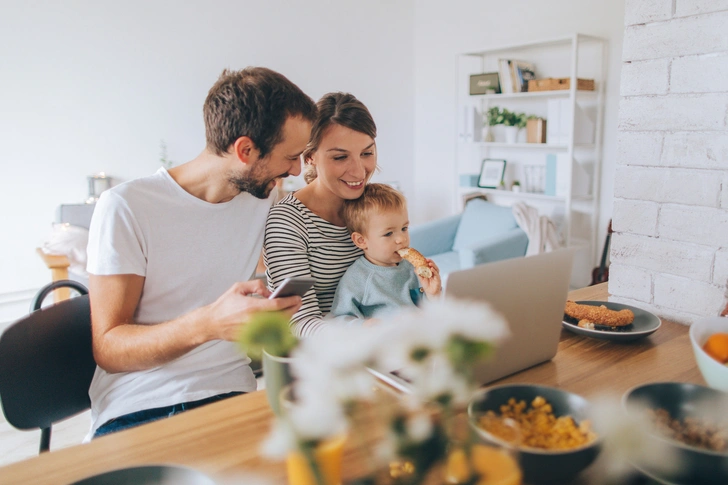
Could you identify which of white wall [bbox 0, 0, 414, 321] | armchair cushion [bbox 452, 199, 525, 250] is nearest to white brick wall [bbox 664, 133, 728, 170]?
armchair cushion [bbox 452, 199, 525, 250]

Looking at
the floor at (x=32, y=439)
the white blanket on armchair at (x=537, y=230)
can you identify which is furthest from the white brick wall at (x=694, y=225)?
the white blanket on armchair at (x=537, y=230)

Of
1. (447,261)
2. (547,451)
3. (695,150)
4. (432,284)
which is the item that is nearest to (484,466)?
(547,451)

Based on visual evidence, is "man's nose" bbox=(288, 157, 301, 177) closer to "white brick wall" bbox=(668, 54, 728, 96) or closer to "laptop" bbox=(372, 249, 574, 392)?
"laptop" bbox=(372, 249, 574, 392)

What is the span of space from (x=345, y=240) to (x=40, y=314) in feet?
2.43

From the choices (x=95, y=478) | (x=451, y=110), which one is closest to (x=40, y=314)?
(x=95, y=478)

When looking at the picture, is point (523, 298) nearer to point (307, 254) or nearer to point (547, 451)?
point (547, 451)

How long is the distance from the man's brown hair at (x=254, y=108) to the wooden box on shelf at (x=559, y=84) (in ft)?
10.4

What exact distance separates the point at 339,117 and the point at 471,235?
10.4ft

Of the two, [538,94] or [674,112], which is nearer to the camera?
[674,112]

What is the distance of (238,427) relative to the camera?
2.99 ft

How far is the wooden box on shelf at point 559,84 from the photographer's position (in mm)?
4082

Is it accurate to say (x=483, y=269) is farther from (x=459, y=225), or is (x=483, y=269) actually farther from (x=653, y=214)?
(x=459, y=225)

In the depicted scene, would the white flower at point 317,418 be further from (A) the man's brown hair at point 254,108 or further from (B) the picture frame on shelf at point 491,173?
(B) the picture frame on shelf at point 491,173

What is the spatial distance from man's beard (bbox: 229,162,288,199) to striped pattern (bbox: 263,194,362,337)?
57 millimetres
